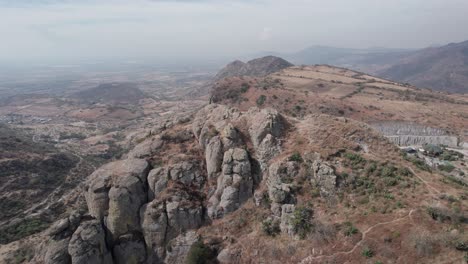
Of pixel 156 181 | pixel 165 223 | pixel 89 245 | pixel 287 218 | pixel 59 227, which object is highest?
pixel 156 181

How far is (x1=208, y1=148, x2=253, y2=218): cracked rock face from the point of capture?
125ft

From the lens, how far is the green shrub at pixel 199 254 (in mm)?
33469

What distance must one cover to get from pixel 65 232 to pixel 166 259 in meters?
11.6

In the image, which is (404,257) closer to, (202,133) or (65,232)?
(202,133)

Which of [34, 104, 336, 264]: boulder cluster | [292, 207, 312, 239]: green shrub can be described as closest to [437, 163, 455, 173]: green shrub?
[34, 104, 336, 264]: boulder cluster

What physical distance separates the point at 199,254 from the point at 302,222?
10.8 m

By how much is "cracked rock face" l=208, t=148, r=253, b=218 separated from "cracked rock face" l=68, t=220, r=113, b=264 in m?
12.0

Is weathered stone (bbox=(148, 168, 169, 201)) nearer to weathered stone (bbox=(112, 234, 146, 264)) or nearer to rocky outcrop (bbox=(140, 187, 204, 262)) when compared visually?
rocky outcrop (bbox=(140, 187, 204, 262))

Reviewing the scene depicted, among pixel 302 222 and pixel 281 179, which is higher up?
pixel 281 179

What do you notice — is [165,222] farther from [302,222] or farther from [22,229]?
[22,229]

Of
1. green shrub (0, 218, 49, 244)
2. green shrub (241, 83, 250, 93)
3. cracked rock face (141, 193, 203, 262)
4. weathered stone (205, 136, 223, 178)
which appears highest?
green shrub (241, 83, 250, 93)

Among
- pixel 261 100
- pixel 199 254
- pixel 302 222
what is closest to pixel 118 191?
pixel 199 254

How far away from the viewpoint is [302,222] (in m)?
33.4

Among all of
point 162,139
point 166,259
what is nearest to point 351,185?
point 166,259
